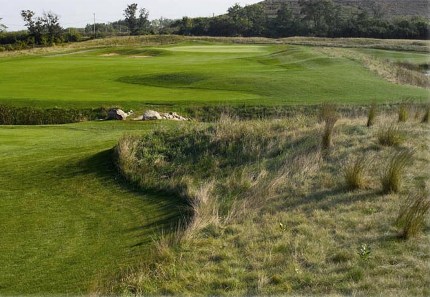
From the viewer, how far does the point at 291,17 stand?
8900cm

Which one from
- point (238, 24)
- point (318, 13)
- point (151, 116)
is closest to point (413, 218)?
point (151, 116)

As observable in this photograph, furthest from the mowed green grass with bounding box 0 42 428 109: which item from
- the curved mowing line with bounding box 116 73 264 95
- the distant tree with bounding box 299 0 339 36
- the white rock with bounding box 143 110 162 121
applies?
the distant tree with bounding box 299 0 339 36

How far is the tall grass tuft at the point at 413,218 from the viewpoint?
6952 mm

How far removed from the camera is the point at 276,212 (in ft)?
27.4

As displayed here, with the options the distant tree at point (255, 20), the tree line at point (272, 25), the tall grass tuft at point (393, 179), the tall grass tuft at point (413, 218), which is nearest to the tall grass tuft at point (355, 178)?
the tall grass tuft at point (393, 179)

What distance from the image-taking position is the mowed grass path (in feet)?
23.0

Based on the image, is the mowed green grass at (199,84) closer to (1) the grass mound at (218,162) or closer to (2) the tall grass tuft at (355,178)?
(1) the grass mound at (218,162)

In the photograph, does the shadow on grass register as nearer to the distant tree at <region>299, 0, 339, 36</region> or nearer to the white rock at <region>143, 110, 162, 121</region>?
the white rock at <region>143, 110, 162, 121</region>

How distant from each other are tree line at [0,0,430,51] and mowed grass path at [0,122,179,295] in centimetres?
6070

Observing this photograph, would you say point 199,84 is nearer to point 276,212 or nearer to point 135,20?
point 276,212

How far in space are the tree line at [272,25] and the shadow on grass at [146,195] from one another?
200ft

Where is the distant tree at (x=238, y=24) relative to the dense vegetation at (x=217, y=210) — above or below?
above

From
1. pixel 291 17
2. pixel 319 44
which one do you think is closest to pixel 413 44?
pixel 319 44

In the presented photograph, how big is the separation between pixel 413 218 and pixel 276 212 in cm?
206
